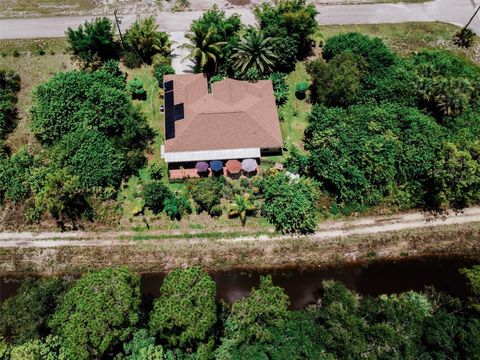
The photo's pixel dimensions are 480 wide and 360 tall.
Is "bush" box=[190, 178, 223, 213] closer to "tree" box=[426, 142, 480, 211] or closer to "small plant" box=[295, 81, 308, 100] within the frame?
"small plant" box=[295, 81, 308, 100]

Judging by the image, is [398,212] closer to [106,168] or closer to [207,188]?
[207,188]

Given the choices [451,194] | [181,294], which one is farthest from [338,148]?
[181,294]

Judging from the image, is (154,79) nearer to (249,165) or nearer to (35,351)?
(249,165)

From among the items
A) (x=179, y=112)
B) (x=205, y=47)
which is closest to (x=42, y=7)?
(x=205, y=47)

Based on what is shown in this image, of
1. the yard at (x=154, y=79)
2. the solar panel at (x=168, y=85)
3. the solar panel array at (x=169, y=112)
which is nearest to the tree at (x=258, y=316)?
the yard at (x=154, y=79)

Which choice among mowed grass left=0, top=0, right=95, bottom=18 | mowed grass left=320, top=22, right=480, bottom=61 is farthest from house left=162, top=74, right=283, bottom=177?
mowed grass left=0, top=0, right=95, bottom=18

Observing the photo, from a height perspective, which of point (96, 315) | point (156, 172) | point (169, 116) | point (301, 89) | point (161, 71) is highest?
point (161, 71)

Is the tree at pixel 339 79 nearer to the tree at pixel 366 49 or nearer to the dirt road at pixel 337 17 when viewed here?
the tree at pixel 366 49
